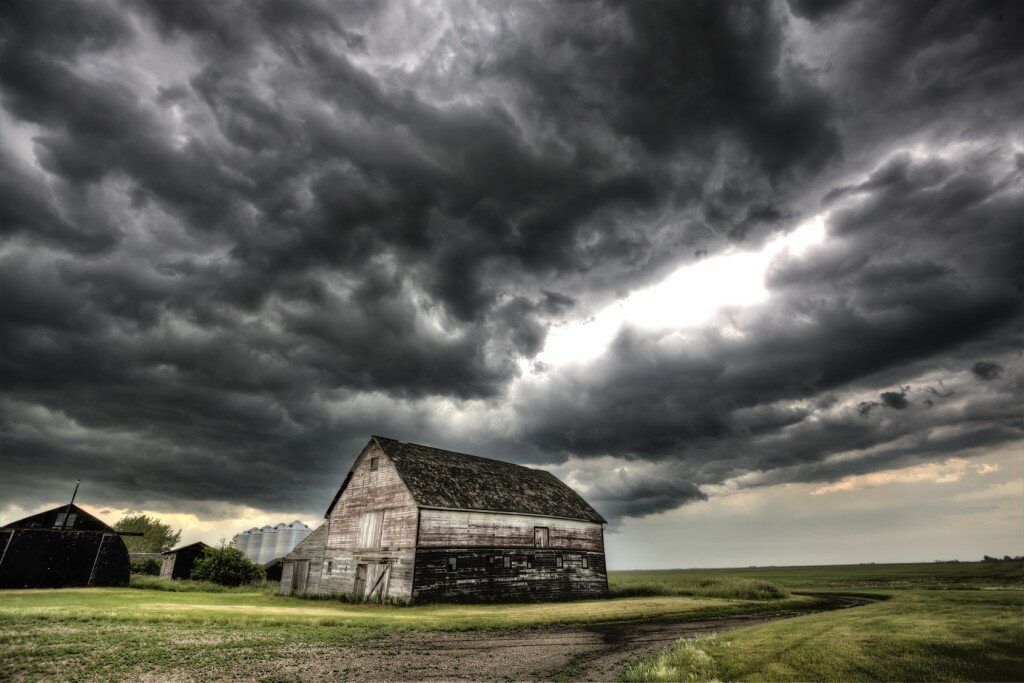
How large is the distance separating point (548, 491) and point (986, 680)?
120ft

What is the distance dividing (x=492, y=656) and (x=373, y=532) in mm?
21326

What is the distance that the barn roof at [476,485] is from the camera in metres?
32.0

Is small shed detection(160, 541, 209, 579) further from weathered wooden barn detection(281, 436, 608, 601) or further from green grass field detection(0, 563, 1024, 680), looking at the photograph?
green grass field detection(0, 563, 1024, 680)

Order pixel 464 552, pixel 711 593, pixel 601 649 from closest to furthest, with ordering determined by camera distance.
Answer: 1. pixel 601 649
2. pixel 464 552
3. pixel 711 593

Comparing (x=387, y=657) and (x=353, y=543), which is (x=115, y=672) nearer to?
(x=387, y=657)

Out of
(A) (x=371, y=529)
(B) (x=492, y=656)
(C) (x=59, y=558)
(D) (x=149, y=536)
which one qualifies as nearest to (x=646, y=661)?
(B) (x=492, y=656)

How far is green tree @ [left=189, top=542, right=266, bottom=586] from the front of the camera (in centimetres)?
4844

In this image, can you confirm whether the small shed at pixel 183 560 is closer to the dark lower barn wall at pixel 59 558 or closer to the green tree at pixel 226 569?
the green tree at pixel 226 569

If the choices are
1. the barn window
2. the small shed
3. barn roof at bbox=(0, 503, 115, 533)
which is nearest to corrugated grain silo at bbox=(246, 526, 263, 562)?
the small shed

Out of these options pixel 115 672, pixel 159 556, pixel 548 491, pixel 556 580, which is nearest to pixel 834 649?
pixel 115 672

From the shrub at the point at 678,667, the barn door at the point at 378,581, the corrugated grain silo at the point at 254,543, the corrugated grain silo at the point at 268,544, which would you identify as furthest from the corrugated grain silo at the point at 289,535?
the shrub at the point at 678,667

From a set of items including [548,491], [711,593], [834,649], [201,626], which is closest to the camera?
[834,649]

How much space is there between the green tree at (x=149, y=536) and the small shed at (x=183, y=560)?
165 ft

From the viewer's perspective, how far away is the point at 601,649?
14.3m
